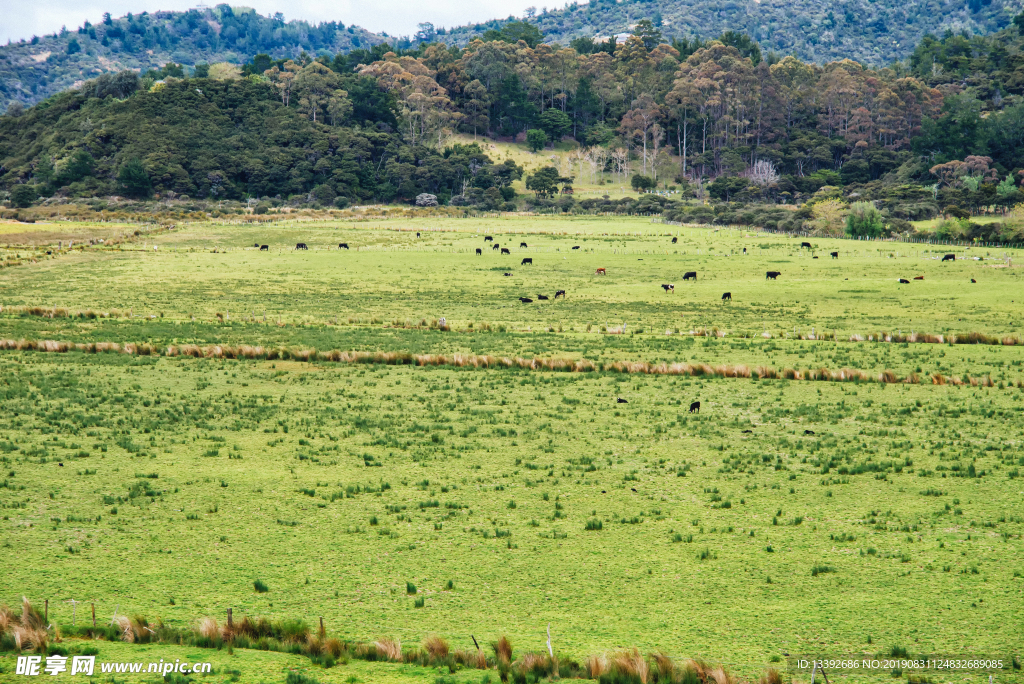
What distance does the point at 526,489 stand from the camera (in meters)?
22.1

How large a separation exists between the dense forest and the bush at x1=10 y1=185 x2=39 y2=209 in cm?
49

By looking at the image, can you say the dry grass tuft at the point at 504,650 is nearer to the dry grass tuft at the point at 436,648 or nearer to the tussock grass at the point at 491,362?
the dry grass tuft at the point at 436,648

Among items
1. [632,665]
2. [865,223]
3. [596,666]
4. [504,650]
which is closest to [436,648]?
[504,650]

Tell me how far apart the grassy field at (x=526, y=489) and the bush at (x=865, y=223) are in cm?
5927

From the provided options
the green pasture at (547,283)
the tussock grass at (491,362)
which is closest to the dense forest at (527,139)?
the green pasture at (547,283)

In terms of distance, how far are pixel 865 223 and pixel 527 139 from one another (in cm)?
10606

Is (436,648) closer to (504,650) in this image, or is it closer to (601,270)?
(504,650)

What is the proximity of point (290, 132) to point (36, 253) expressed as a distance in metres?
98.5

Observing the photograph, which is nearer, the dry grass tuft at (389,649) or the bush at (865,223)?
the dry grass tuft at (389,649)

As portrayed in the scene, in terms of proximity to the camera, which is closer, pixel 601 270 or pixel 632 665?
pixel 632 665

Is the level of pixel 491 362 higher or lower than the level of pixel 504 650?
higher

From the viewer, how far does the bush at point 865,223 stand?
347 ft

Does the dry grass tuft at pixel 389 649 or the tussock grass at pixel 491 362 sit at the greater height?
the tussock grass at pixel 491 362

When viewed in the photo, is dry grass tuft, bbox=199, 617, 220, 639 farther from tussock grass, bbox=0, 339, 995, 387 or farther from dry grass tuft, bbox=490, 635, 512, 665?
tussock grass, bbox=0, 339, 995, 387
